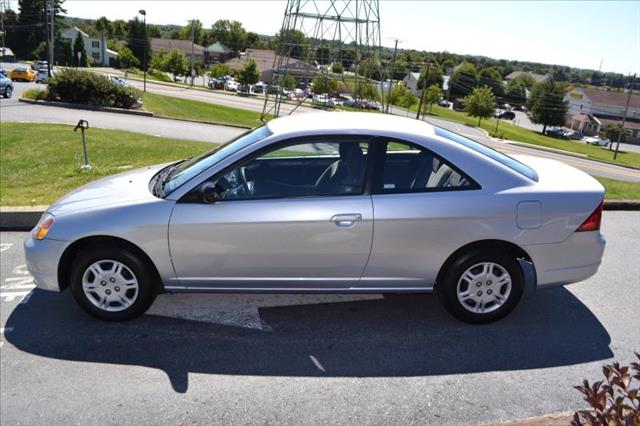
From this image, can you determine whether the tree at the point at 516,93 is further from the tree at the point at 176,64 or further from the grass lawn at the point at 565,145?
the tree at the point at 176,64

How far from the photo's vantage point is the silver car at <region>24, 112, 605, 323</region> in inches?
155

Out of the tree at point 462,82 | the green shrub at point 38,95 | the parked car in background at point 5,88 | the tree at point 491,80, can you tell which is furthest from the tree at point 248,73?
the tree at point 491,80

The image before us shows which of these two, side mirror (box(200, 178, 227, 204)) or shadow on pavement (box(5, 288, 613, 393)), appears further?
side mirror (box(200, 178, 227, 204))

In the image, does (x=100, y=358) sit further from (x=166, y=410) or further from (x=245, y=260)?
(x=245, y=260)

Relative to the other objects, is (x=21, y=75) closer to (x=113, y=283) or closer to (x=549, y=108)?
(x=113, y=283)

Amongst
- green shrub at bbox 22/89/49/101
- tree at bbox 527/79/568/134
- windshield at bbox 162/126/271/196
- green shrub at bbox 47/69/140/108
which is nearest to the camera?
windshield at bbox 162/126/271/196

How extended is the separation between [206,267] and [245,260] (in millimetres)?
315

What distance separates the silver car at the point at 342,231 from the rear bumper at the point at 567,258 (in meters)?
0.01

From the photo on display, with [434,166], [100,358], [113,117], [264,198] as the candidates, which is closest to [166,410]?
[100,358]

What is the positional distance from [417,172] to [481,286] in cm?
104

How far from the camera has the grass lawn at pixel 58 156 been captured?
7.43 meters

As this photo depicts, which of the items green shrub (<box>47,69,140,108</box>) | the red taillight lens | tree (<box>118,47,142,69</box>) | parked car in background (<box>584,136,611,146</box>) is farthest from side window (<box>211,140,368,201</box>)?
tree (<box>118,47,142,69</box>)

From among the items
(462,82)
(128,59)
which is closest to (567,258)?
(128,59)

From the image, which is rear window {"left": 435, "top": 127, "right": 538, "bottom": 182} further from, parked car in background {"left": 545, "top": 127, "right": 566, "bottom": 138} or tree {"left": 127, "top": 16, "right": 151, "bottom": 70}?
tree {"left": 127, "top": 16, "right": 151, "bottom": 70}
